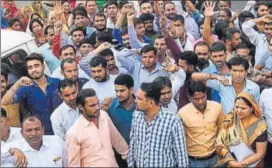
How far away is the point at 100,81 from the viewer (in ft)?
20.4

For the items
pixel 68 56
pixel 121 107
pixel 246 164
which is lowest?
pixel 246 164

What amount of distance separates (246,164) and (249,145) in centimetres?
17

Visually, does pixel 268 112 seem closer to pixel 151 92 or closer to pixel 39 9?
pixel 151 92

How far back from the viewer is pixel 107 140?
17.0 ft

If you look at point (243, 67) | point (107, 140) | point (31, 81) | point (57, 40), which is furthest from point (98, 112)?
point (57, 40)

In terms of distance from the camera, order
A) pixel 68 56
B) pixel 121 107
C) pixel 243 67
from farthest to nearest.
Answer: pixel 68 56, pixel 243 67, pixel 121 107

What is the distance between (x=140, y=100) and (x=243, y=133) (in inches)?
38.2

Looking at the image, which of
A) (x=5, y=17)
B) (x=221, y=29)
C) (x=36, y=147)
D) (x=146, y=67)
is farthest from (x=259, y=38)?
(x=5, y=17)

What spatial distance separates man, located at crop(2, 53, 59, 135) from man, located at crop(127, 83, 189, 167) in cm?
141

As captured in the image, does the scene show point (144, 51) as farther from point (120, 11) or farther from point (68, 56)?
point (120, 11)

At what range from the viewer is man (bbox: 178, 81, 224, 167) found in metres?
5.39

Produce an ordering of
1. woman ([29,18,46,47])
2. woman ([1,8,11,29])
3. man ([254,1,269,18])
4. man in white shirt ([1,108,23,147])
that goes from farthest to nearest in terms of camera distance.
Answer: woman ([1,8,11,29])
man ([254,1,269,18])
woman ([29,18,46,47])
man in white shirt ([1,108,23,147])

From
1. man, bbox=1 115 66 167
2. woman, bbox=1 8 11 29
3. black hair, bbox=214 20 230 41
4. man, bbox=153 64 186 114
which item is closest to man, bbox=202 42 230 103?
man, bbox=153 64 186 114

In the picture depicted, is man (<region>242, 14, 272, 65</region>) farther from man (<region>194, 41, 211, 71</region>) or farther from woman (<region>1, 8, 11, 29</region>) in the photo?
woman (<region>1, 8, 11, 29</region>)
